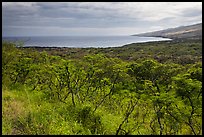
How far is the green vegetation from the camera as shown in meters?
6.48

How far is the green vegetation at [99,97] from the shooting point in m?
6.48

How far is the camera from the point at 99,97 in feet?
31.3

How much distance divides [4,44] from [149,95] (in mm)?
3995

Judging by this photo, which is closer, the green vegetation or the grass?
the grass

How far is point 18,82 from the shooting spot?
1091 centimetres

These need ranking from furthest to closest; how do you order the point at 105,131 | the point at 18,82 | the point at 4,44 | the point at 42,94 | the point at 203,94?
the point at 18,82, the point at 42,94, the point at 4,44, the point at 105,131, the point at 203,94

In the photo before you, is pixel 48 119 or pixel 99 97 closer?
pixel 48 119

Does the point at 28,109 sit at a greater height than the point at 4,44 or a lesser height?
lesser

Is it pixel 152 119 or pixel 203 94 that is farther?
pixel 152 119

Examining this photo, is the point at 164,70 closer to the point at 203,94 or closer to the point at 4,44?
the point at 203,94

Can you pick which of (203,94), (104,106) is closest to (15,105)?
(104,106)

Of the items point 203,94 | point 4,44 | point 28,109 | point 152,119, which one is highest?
point 4,44

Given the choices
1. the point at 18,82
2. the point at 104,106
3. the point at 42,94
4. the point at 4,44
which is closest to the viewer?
the point at 4,44

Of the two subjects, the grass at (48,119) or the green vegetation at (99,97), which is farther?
the green vegetation at (99,97)
